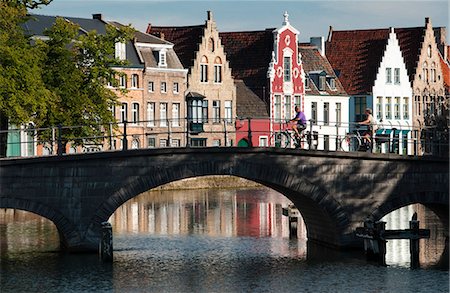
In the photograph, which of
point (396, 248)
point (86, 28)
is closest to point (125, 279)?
point (396, 248)

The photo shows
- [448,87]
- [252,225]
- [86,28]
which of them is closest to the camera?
[252,225]

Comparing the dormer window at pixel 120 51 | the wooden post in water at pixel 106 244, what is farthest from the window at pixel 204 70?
the wooden post in water at pixel 106 244

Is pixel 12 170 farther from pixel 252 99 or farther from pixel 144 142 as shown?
pixel 252 99

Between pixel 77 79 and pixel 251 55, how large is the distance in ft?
118

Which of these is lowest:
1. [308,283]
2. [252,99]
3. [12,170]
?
[308,283]

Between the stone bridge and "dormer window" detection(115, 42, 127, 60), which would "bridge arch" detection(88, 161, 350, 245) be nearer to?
the stone bridge

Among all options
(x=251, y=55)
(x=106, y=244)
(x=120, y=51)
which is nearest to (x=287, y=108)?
(x=251, y=55)

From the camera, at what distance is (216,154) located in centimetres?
4556

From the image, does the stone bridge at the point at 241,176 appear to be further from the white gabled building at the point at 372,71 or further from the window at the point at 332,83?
the white gabled building at the point at 372,71

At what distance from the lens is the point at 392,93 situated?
10681 centimetres

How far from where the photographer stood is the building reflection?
56.8 meters

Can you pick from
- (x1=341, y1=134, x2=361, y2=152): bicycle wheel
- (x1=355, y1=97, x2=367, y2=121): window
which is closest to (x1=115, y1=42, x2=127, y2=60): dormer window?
(x1=341, y1=134, x2=361, y2=152): bicycle wheel

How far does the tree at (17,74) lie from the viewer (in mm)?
54719

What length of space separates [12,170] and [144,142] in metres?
45.1
